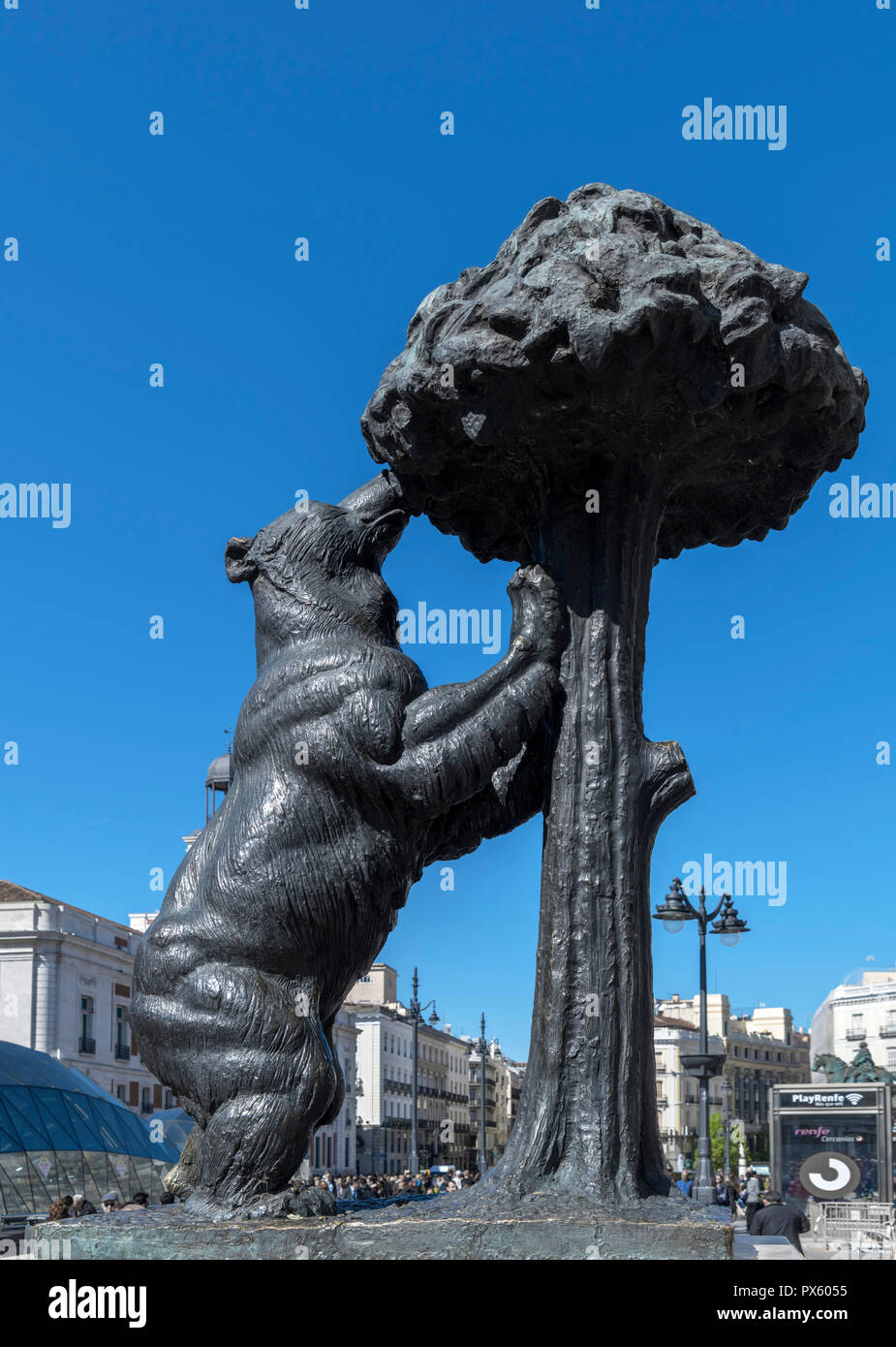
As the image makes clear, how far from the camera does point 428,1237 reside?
435 cm

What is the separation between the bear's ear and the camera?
5527 millimetres

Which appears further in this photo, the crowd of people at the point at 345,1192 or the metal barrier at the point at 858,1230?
the metal barrier at the point at 858,1230

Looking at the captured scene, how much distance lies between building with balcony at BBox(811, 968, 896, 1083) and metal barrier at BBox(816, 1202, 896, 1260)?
53.6 meters

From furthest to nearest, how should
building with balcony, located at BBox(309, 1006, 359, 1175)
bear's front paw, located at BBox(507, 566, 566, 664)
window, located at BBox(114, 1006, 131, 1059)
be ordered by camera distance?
building with balcony, located at BBox(309, 1006, 359, 1175), window, located at BBox(114, 1006, 131, 1059), bear's front paw, located at BBox(507, 566, 566, 664)

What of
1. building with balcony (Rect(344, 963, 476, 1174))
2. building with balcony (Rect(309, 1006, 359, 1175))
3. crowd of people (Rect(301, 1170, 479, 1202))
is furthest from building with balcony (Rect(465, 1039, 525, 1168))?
crowd of people (Rect(301, 1170, 479, 1202))

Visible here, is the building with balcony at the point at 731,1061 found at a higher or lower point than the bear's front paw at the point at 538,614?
lower

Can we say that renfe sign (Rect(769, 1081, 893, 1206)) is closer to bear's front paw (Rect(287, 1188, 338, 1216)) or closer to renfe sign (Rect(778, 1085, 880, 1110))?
renfe sign (Rect(778, 1085, 880, 1110))

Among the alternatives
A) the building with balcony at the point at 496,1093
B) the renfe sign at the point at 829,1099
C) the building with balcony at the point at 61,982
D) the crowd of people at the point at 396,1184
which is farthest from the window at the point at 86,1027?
the building with balcony at the point at 496,1093

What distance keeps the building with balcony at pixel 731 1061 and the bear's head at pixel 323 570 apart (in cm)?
9629

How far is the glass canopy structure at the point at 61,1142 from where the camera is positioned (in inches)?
978

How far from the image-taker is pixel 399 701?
16.5ft

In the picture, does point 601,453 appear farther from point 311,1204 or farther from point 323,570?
point 311,1204

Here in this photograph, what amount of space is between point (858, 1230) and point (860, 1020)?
6237 cm

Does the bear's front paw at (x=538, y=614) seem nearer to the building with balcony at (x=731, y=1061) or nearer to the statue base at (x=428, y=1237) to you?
the statue base at (x=428, y=1237)
